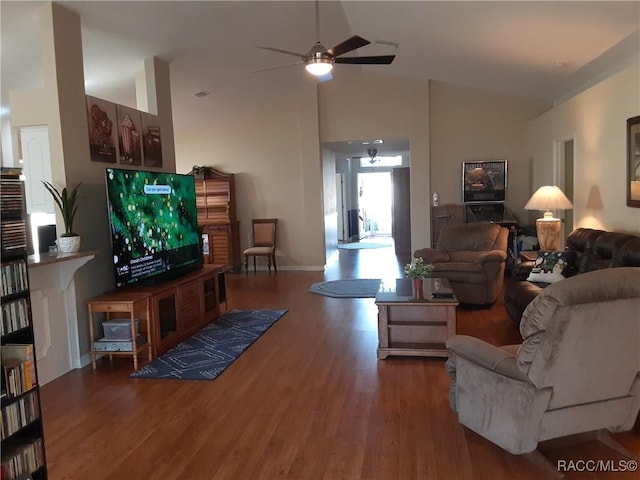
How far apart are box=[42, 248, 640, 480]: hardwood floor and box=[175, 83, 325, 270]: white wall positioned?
4.41 m

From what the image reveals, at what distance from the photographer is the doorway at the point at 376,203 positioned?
14.8 metres

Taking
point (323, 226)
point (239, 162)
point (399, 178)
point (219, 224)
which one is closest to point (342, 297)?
point (323, 226)

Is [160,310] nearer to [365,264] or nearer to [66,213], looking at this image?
[66,213]

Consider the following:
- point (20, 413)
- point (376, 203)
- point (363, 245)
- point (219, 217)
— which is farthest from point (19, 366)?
point (376, 203)

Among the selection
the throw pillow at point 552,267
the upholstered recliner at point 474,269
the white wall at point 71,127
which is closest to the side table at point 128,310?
the white wall at point 71,127

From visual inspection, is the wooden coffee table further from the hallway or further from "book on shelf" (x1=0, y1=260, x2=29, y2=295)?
the hallway

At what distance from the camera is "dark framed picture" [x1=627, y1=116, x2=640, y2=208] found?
420cm

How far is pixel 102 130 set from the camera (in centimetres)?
449

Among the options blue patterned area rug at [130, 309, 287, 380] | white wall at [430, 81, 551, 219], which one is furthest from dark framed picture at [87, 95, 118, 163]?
white wall at [430, 81, 551, 219]

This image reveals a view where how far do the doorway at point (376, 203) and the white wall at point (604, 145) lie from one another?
27.9ft

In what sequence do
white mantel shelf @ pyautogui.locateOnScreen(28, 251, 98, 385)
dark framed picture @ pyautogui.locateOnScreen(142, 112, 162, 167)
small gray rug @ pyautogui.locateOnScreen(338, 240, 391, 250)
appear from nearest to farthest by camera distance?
white mantel shelf @ pyautogui.locateOnScreen(28, 251, 98, 385)
dark framed picture @ pyautogui.locateOnScreen(142, 112, 162, 167)
small gray rug @ pyautogui.locateOnScreen(338, 240, 391, 250)

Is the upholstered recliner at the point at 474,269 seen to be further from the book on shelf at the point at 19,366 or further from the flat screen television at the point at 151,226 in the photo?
the book on shelf at the point at 19,366

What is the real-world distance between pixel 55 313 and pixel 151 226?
113 cm

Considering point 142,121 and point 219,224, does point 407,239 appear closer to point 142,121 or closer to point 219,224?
point 219,224
